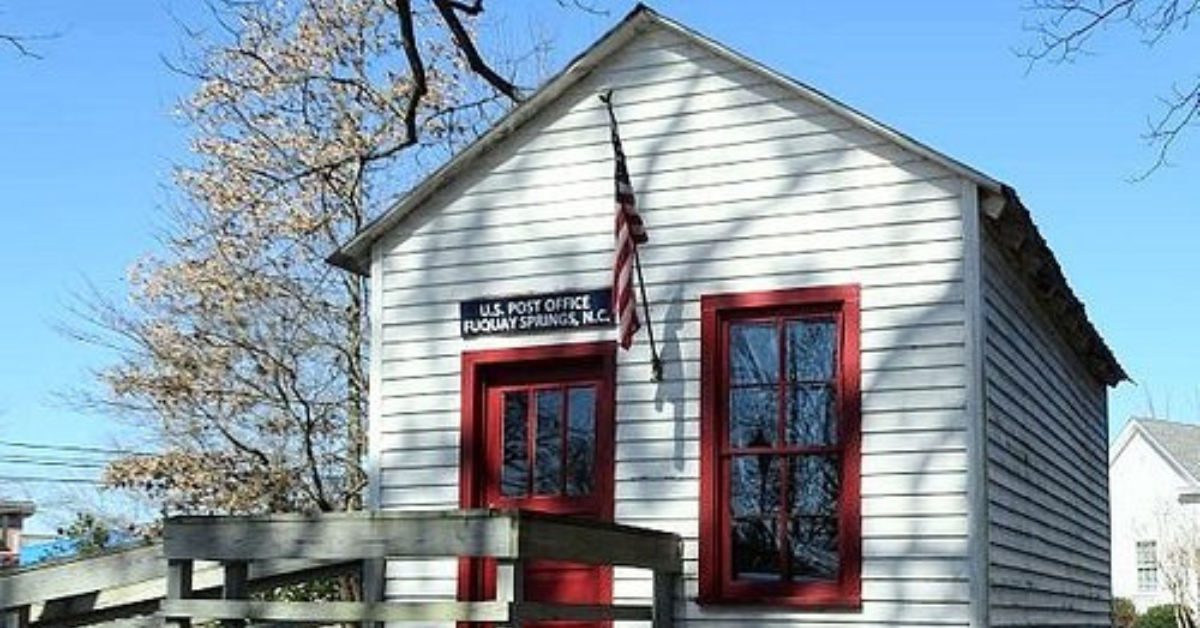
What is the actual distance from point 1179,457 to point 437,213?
134 ft

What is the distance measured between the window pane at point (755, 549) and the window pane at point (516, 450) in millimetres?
1582

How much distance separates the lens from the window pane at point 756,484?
10.1 metres

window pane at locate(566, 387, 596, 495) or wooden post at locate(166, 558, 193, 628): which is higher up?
window pane at locate(566, 387, 596, 495)

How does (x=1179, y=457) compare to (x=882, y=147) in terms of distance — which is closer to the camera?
(x=882, y=147)

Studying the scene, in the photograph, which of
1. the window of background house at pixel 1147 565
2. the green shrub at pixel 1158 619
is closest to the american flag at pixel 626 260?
the green shrub at pixel 1158 619

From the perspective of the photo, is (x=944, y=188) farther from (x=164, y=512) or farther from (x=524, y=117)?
(x=164, y=512)

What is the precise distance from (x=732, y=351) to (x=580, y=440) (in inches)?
47.7

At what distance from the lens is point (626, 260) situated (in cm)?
1045

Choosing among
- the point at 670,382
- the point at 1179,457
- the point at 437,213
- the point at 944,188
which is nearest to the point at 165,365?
the point at 437,213

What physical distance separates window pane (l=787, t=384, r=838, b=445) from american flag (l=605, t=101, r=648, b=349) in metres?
1.12

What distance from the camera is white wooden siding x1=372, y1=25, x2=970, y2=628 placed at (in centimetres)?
971

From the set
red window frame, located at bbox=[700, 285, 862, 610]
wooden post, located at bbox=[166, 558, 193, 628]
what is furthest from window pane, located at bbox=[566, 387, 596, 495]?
wooden post, located at bbox=[166, 558, 193, 628]

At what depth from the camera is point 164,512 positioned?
2348 cm

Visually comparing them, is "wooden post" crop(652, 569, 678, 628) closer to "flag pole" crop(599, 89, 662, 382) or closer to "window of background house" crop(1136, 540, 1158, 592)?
"flag pole" crop(599, 89, 662, 382)
